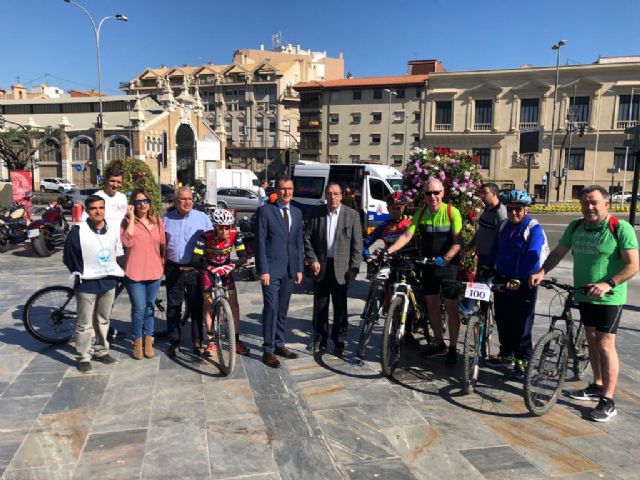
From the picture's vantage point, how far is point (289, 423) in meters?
3.83

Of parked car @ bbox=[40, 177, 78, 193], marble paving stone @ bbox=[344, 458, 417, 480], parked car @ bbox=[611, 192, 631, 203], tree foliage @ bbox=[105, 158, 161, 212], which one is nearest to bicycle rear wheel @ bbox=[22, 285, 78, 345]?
tree foliage @ bbox=[105, 158, 161, 212]

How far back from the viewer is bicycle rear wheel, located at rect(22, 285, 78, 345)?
209 inches

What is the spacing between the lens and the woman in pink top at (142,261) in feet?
16.2

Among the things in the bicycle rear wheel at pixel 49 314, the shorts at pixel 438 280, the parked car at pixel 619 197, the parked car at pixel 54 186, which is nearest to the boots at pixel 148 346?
the bicycle rear wheel at pixel 49 314

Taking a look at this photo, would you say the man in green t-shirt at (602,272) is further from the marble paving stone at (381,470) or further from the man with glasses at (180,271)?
the man with glasses at (180,271)

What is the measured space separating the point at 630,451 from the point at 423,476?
1.64m

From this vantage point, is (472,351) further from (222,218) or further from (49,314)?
(49,314)

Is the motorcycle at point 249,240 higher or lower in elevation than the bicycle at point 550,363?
higher

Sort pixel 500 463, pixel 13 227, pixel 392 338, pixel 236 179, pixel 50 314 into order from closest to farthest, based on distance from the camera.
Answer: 1. pixel 500 463
2. pixel 392 338
3. pixel 50 314
4. pixel 13 227
5. pixel 236 179

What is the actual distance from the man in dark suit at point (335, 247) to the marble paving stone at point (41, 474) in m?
2.82

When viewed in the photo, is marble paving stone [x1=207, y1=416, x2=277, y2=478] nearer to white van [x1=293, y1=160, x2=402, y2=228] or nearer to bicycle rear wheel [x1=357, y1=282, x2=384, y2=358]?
bicycle rear wheel [x1=357, y1=282, x2=384, y2=358]

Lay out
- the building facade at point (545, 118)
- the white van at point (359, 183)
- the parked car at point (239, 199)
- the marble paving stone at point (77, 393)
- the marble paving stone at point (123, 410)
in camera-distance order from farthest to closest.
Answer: the building facade at point (545, 118), the parked car at point (239, 199), the white van at point (359, 183), the marble paving stone at point (77, 393), the marble paving stone at point (123, 410)

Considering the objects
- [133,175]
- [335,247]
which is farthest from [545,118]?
[335,247]

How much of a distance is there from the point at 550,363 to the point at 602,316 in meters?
0.61
